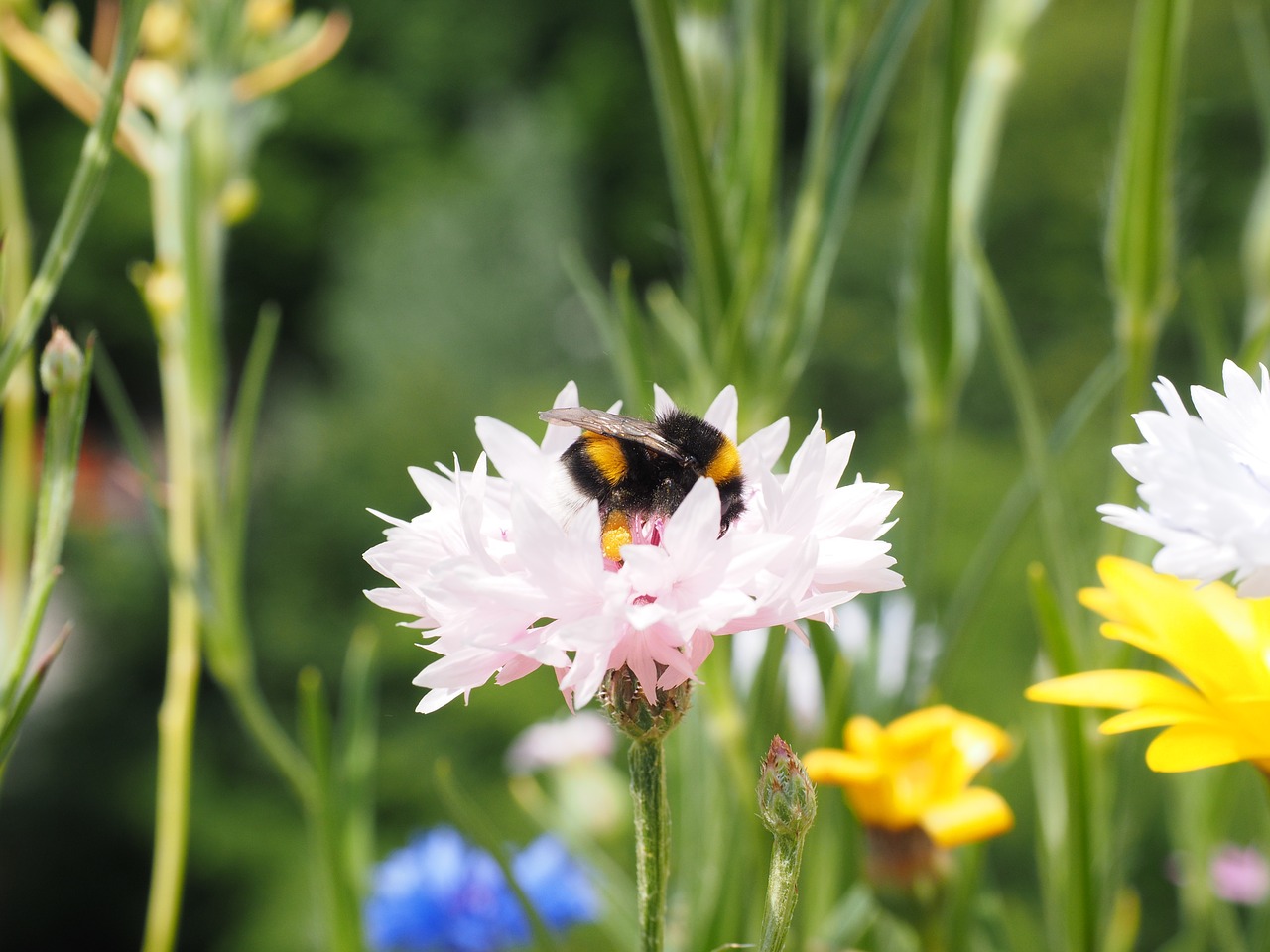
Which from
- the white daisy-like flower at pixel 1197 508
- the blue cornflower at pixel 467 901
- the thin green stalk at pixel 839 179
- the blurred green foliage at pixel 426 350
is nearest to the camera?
the white daisy-like flower at pixel 1197 508

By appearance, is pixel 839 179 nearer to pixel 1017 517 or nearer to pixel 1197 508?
pixel 1017 517

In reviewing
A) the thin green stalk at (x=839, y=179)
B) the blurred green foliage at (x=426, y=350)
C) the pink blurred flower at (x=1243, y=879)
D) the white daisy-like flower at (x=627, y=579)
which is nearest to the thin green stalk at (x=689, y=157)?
the thin green stalk at (x=839, y=179)

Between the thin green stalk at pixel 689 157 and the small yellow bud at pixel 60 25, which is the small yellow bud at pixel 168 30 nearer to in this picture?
the small yellow bud at pixel 60 25

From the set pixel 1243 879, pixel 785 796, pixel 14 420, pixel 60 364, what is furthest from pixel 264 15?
pixel 1243 879

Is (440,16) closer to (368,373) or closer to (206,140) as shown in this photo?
(368,373)

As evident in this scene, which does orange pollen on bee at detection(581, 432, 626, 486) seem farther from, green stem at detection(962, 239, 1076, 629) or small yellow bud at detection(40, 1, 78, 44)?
small yellow bud at detection(40, 1, 78, 44)

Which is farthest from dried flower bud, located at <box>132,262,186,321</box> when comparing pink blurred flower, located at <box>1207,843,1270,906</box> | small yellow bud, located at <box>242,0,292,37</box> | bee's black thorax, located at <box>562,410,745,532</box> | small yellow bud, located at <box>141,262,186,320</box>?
pink blurred flower, located at <box>1207,843,1270,906</box>
